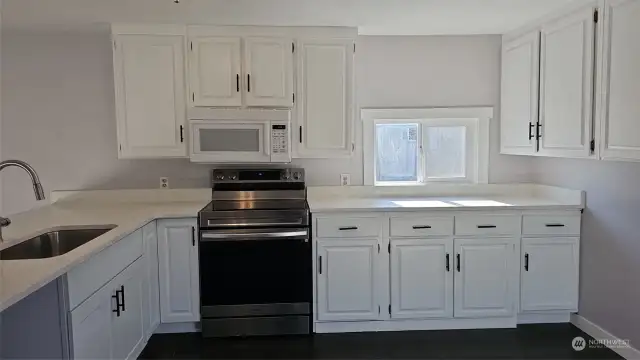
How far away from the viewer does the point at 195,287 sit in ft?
10.0

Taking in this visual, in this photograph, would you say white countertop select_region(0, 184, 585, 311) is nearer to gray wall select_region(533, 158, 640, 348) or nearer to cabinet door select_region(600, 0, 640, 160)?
gray wall select_region(533, 158, 640, 348)

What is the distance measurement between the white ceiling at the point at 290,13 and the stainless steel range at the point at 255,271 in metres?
1.28

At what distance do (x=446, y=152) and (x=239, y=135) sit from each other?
5.68 feet

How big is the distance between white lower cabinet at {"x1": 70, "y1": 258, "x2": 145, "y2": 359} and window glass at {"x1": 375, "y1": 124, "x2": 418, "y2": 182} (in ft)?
6.57

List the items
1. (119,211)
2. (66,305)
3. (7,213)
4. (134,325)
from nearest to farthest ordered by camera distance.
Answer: (66,305), (134,325), (119,211), (7,213)

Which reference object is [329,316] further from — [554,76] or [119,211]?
[554,76]

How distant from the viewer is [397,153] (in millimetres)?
3814

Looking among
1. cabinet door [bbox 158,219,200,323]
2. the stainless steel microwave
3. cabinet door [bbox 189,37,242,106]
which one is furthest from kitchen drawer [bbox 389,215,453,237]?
cabinet door [bbox 189,37,242,106]

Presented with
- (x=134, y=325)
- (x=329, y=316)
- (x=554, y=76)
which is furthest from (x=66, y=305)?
(x=554, y=76)

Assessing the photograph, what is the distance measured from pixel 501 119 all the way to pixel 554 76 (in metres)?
0.73

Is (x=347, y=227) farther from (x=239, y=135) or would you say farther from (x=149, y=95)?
(x=149, y=95)

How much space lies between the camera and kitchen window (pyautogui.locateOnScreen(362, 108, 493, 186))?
3.77m

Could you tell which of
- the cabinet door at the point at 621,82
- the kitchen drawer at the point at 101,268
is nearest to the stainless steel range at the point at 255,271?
the kitchen drawer at the point at 101,268

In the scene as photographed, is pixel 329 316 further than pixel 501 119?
No
